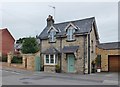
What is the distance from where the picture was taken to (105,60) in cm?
2789

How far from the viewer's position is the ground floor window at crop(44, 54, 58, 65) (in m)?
26.3

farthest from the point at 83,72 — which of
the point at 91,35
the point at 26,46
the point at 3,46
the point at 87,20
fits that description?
the point at 3,46

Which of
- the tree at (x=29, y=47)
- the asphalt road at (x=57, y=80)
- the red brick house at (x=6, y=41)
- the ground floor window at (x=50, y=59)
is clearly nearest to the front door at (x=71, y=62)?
the ground floor window at (x=50, y=59)

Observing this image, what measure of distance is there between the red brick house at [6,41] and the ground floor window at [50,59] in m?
25.6

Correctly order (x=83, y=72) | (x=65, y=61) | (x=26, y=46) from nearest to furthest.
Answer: (x=83, y=72) < (x=65, y=61) < (x=26, y=46)

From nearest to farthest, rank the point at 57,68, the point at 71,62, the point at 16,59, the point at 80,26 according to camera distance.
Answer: the point at 71,62, the point at 57,68, the point at 80,26, the point at 16,59

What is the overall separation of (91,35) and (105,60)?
485 centimetres

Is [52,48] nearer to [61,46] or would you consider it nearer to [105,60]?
[61,46]

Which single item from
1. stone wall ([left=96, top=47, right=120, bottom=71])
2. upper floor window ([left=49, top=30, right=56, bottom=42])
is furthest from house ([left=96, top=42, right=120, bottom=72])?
upper floor window ([left=49, top=30, right=56, bottom=42])

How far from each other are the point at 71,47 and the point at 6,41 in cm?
3087

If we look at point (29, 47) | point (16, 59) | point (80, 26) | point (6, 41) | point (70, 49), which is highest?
point (80, 26)


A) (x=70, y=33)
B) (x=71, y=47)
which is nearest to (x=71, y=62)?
(x=71, y=47)

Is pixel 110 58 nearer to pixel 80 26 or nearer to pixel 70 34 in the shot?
pixel 80 26

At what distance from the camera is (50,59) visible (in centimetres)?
2694
